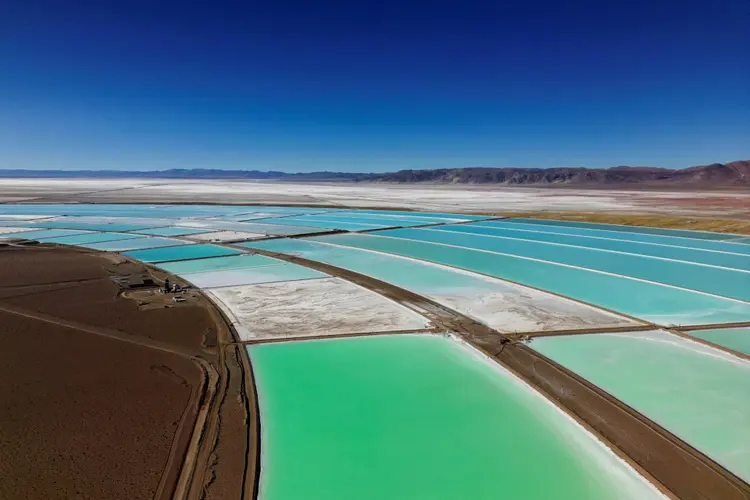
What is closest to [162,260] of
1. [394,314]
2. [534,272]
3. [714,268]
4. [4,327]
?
[4,327]

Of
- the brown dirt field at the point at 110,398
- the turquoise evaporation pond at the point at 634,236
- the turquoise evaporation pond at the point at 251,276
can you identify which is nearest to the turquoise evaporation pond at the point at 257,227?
the turquoise evaporation pond at the point at 251,276

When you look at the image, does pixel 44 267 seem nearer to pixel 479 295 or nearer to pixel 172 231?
pixel 172 231

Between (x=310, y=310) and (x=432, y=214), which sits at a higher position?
(x=432, y=214)

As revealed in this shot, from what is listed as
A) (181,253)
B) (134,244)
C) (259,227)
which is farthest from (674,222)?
(134,244)

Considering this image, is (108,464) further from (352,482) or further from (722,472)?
(722,472)

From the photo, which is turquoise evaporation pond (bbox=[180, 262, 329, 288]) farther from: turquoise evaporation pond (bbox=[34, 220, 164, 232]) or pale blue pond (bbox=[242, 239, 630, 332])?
turquoise evaporation pond (bbox=[34, 220, 164, 232])

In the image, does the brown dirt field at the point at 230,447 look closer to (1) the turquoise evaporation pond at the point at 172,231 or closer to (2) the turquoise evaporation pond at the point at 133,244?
(2) the turquoise evaporation pond at the point at 133,244

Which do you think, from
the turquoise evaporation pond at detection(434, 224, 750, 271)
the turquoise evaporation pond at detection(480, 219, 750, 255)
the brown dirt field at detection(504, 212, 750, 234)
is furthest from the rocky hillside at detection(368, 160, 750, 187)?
the turquoise evaporation pond at detection(434, 224, 750, 271)
